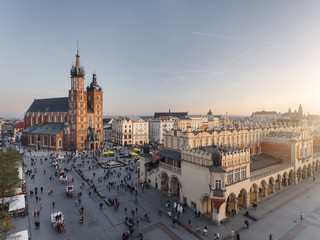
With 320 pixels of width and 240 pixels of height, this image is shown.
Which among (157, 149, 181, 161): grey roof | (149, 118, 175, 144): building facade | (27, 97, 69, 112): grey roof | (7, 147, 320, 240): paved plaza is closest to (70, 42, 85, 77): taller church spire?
(27, 97, 69, 112): grey roof

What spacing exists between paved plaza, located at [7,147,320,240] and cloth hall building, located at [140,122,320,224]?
6.78ft

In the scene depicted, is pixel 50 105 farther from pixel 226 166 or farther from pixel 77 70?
pixel 226 166

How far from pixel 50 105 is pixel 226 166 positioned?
8634 centimetres

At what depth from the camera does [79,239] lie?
2014 cm

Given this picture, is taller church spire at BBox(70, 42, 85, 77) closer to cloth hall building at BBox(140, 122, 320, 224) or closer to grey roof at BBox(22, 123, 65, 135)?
grey roof at BBox(22, 123, 65, 135)

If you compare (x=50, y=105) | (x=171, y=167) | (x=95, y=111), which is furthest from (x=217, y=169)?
(x=50, y=105)

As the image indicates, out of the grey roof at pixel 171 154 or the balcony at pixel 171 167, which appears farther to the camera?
the grey roof at pixel 171 154

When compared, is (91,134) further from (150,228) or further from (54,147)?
(150,228)

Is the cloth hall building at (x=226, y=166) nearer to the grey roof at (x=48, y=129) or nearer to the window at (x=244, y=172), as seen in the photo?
the window at (x=244, y=172)

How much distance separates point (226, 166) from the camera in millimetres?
23844

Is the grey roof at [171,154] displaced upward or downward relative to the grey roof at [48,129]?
downward

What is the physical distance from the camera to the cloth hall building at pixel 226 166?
24.1 m

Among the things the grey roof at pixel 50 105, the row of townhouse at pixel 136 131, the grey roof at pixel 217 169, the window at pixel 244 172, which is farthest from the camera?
the row of townhouse at pixel 136 131

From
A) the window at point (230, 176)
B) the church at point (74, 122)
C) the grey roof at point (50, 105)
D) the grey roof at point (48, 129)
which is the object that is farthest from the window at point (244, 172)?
the grey roof at point (50, 105)
